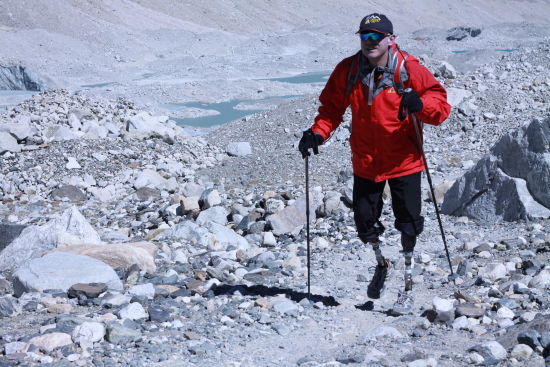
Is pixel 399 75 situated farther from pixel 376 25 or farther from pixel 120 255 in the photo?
pixel 120 255

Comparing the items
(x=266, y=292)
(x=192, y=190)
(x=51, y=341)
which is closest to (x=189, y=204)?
(x=192, y=190)

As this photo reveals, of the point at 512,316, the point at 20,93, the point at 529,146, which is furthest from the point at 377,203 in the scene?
the point at 20,93

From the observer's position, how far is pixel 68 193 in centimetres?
1044

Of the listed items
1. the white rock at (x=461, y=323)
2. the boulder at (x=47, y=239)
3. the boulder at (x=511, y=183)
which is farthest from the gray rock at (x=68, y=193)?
the white rock at (x=461, y=323)

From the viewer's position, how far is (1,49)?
39.1 m

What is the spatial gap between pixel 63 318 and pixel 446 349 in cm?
221

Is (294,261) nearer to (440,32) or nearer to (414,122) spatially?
(414,122)

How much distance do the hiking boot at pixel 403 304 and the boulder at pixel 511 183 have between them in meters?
2.56

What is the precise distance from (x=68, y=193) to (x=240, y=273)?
18.6ft

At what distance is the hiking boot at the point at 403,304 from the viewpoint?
174 inches

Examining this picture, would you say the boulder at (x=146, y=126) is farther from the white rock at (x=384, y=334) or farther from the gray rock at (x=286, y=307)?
the white rock at (x=384, y=334)

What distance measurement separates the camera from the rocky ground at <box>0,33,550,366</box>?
3.78 m

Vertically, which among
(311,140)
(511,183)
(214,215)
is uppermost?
(311,140)

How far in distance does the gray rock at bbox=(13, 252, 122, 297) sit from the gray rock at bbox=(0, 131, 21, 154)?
A: 283 inches
